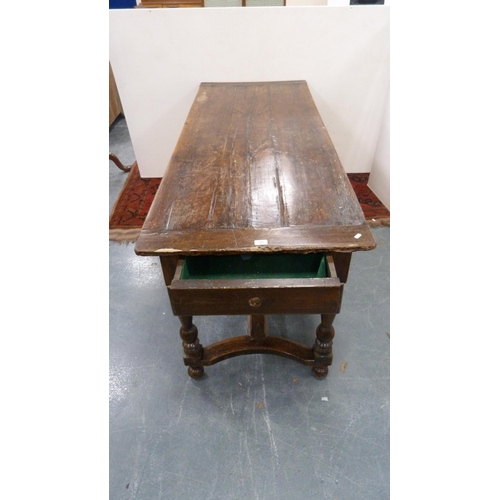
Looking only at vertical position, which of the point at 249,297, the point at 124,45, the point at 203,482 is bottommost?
the point at 203,482

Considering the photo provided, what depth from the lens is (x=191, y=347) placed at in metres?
1.04

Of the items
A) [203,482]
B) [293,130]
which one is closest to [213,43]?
[293,130]

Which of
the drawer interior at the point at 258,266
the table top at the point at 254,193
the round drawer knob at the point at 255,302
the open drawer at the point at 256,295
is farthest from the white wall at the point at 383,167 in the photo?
the round drawer knob at the point at 255,302

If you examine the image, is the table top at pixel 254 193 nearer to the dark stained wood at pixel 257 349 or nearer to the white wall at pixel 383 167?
the dark stained wood at pixel 257 349

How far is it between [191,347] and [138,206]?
3.79 feet

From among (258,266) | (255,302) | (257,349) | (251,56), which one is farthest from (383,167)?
(255,302)

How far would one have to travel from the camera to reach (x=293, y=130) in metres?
1.23

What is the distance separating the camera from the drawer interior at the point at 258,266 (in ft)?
3.41

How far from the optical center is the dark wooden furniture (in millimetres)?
773

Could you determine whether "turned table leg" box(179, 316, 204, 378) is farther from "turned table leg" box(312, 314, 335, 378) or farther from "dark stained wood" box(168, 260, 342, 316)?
"turned table leg" box(312, 314, 335, 378)

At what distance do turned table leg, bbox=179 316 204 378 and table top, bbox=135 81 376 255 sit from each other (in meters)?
0.28

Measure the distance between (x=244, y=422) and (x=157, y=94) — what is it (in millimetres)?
1613

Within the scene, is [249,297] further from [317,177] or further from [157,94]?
[157,94]

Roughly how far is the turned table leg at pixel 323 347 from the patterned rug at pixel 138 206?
0.92 metres
